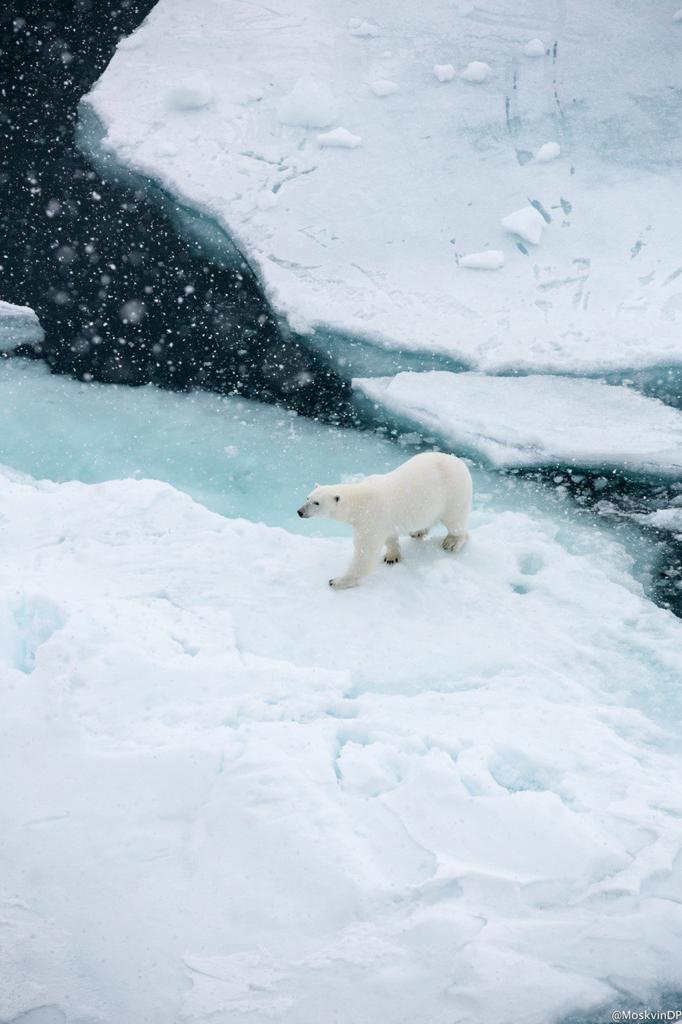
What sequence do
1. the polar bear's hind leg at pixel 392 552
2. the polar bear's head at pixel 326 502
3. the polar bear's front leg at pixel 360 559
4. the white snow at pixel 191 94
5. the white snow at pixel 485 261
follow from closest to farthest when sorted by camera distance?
the polar bear's head at pixel 326 502, the polar bear's front leg at pixel 360 559, the polar bear's hind leg at pixel 392 552, the white snow at pixel 485 261, the white snow at pixel 191 94

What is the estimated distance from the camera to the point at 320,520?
16.0 ft

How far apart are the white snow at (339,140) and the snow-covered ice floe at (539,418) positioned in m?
3.11

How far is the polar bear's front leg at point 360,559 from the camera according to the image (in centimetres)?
382

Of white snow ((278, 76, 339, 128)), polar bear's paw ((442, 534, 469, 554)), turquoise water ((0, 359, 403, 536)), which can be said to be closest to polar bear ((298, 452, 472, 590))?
polar bear's paw ((442, 534, 469, 554))

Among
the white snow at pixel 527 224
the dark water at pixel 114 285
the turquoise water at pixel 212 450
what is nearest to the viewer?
the turquoise water at pixel 212 450

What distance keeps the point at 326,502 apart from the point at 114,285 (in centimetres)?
426

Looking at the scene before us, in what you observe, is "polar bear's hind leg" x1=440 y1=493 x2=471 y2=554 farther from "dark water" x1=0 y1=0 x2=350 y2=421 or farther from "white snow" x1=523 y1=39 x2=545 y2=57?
"white snow" x1=523 y1=39 x2=545 y2=57

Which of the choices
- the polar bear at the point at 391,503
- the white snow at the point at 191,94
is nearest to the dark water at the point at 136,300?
the white snow at the point at 191,94

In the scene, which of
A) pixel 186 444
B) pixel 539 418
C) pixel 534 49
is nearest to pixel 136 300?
pixel 186 444

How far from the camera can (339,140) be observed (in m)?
7.91

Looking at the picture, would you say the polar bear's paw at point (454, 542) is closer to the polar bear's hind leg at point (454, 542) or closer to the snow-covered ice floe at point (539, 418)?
the polar bear's hind leg at point (454, 542)

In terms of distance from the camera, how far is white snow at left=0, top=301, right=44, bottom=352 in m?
6.50

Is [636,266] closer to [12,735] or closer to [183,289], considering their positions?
[183,289]

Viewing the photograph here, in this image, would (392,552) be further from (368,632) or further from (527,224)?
(527,224)
